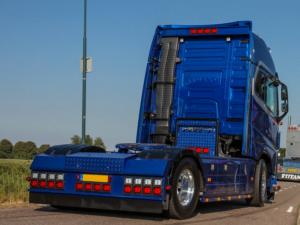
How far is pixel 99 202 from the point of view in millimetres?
7523

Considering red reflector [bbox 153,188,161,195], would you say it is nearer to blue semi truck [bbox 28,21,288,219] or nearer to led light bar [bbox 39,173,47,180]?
blue semi truck [bbox 28,21,288,219]

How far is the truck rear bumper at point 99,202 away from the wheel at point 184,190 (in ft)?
1.25

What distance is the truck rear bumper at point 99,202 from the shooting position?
23.6 feet

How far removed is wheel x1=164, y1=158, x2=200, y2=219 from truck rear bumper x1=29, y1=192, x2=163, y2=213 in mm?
380

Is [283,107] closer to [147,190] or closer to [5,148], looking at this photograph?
[147,190]

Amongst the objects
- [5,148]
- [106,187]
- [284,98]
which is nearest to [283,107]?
[284,98]

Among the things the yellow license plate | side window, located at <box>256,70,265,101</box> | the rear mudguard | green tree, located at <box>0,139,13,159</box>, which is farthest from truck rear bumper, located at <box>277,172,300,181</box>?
green tree, located at <box>0,139,13,159</box>

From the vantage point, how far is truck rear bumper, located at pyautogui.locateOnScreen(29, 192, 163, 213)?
7203 millimetres

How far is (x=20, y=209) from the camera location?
848 centimetres

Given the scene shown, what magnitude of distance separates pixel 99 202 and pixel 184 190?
1.37 meters

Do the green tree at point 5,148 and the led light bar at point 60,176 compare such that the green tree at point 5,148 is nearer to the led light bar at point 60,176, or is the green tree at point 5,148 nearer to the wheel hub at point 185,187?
the led light bar at point 60,176

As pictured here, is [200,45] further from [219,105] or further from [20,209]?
[20,209]

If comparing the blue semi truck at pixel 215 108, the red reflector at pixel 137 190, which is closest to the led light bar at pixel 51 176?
the blue semi truck at pixel 215 108

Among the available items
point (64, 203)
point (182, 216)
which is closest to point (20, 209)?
point (64, 203)
